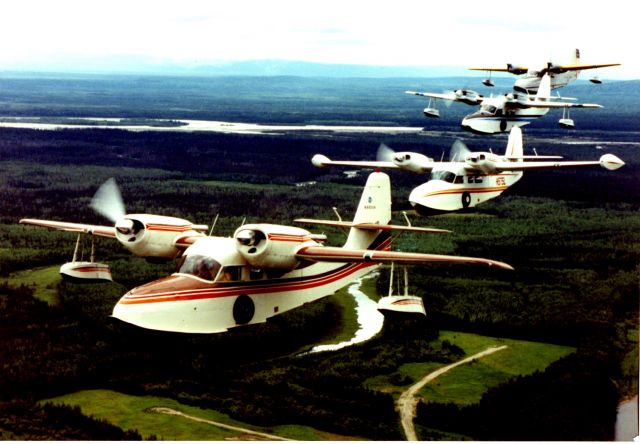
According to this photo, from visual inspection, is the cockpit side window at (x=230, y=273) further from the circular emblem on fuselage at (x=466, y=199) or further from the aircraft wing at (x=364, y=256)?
the circular emblem on fuselage at (x=466, y=199)

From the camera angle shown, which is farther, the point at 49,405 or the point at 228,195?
the point at 228,195

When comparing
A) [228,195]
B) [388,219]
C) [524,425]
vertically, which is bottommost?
[524,425]

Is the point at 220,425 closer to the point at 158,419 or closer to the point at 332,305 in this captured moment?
the point at 158,419

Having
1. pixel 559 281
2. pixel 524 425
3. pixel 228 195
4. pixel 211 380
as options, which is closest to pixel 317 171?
pixel 228 195

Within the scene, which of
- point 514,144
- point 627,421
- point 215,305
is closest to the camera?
point 215,305

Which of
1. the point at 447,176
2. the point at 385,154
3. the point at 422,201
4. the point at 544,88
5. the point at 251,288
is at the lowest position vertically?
the point at 251,288

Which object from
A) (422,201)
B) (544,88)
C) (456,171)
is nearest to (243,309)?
(422,201)

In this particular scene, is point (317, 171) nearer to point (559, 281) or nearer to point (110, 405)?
point (559, 281)
